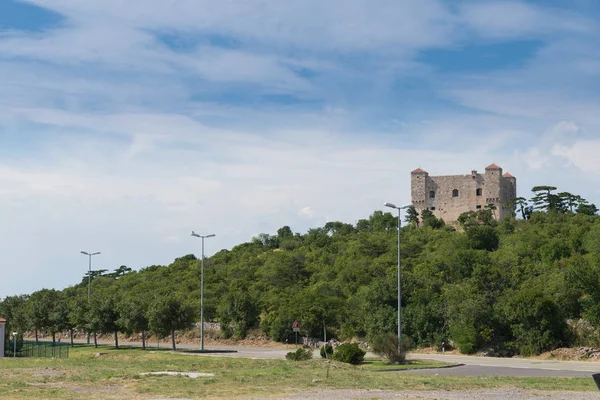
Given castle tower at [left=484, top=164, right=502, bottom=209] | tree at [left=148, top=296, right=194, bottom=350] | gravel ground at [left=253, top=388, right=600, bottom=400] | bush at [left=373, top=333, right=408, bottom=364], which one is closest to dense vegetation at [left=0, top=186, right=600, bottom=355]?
tree at [left=148, top=296, right=194, bottom=350]

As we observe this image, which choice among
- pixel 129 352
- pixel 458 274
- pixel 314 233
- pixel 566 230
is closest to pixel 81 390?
pixel 129 352

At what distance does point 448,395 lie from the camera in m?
21.0

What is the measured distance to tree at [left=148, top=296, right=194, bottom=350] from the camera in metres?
53.4

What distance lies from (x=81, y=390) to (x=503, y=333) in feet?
98.2

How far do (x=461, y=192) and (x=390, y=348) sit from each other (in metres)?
97.2

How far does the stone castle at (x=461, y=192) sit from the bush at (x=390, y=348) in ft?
308

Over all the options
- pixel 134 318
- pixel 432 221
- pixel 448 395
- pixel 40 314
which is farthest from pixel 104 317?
pixel 432 221

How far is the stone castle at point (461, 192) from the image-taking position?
416 ft

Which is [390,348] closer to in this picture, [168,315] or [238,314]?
A: [168,315]

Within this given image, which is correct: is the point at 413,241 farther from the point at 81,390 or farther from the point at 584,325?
the point at 81,390

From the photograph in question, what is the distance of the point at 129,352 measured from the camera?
5016 cm

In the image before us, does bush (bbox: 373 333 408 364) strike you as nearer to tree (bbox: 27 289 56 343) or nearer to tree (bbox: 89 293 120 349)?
tree (bbox: 89 293 120 349)

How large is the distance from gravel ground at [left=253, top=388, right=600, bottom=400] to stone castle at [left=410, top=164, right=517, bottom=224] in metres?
107

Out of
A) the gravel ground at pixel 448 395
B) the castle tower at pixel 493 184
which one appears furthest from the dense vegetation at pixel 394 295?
the gravel ground at pixel 448 395
